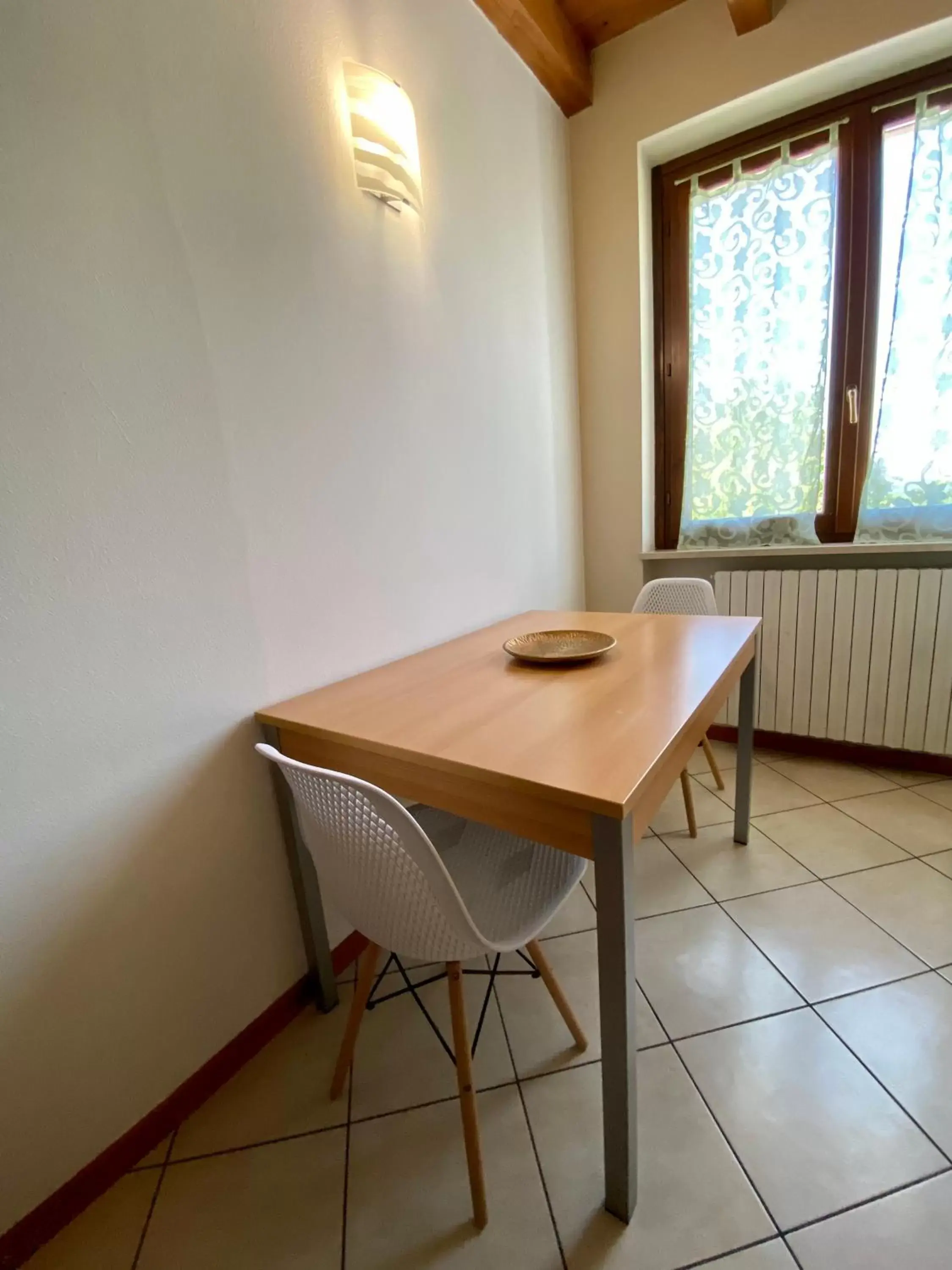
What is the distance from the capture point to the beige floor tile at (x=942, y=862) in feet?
5.25

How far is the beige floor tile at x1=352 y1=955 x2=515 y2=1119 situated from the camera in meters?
1.10

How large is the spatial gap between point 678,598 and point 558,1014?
1.40 m

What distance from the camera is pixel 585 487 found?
8.41ft

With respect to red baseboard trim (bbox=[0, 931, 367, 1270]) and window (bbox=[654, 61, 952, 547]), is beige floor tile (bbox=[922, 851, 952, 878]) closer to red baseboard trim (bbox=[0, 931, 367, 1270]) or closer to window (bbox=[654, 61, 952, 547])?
window (bbox=[654, 61, 952, 547])

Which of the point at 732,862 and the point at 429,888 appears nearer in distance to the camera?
the point at 429,888

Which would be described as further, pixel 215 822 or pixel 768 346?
pixel 768 346

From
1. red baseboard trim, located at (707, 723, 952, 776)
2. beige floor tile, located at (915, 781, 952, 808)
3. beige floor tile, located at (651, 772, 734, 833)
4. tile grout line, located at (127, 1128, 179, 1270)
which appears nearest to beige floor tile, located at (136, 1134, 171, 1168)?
tile grout line, located at (127, 1128, 179, 1270)

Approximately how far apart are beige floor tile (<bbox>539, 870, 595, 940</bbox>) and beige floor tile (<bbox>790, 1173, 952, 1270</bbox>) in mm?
687

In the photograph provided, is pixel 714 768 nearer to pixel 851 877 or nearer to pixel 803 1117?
pixel 851 877

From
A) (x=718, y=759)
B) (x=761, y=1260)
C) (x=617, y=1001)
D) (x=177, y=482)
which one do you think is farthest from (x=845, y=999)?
(x=177, y=482)

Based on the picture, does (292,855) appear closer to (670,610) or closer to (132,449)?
(132,449)

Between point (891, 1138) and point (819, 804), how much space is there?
3.86 feet

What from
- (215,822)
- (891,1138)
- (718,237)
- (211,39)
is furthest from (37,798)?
(718,237)

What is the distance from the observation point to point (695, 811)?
2.00 metres
